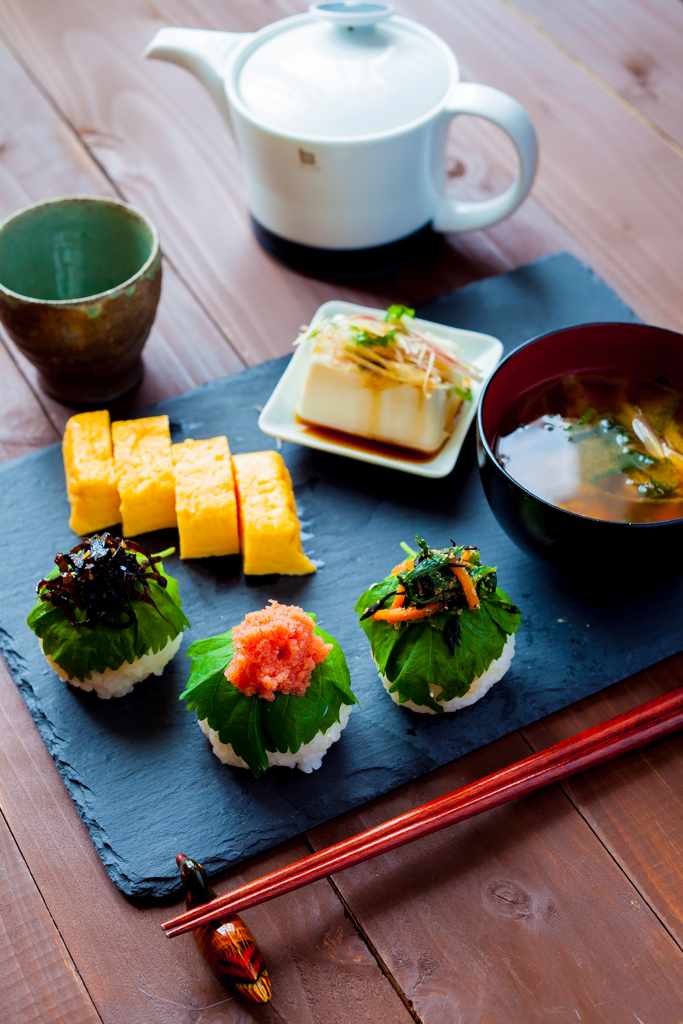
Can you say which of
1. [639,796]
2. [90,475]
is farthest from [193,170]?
[639,796]

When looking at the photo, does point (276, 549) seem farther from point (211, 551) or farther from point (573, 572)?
point (573, 572)

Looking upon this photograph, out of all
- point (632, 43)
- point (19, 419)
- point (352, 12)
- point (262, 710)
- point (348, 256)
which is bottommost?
point (19, 419)

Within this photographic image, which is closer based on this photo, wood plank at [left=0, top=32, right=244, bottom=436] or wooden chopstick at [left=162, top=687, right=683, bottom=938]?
wooden chopstick at [left=162, top=687, right=683, bottom=938]

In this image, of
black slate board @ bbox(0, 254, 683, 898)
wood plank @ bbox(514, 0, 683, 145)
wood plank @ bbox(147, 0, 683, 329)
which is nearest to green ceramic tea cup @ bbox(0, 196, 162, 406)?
black slate board @ bbox(0, 254, 683, 898)

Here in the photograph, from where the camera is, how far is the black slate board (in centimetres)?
116

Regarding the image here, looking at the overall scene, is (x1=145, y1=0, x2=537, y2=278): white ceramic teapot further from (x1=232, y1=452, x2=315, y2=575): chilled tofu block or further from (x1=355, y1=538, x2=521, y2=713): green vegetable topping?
(x1=355, y1=538, x2=521, y2=713): green vegetable topping

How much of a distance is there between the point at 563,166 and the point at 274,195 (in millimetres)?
728

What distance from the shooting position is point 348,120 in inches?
61.4

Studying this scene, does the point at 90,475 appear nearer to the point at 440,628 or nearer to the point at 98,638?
the point at 98,638

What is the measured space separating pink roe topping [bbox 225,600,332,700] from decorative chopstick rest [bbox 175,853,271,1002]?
0.75 feet

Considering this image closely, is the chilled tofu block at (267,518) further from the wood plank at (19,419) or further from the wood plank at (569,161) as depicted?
the wood plank at (569,161)

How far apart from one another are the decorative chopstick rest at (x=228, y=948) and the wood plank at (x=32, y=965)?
0.16 m

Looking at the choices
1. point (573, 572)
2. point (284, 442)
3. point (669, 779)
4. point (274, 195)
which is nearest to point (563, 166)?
point (274, 195)

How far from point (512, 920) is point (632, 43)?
2.12 m
